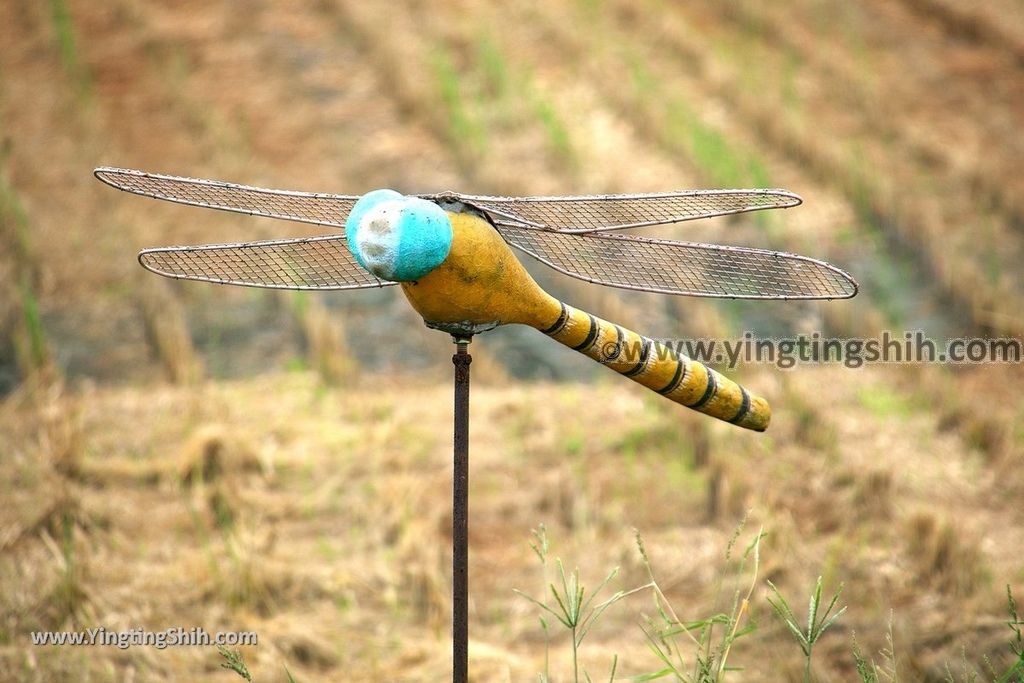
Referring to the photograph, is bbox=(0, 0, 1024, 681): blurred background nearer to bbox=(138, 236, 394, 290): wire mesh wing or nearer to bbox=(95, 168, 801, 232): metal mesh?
bbox=(95, 168, 801, 232): metal mesh

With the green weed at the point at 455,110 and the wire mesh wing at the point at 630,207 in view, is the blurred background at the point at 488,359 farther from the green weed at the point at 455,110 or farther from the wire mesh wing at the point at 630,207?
the wire mesh wing at the point at 630,207

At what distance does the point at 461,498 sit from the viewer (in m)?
2.20

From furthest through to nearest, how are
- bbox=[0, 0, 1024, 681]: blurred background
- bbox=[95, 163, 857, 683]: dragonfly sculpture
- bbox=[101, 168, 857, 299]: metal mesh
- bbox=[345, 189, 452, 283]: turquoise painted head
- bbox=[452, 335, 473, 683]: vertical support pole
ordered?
bbox=[0, 0, 1024, 681]: blurred background
bbox=[101, 168, 857, 299]: metal mesh
bbox=[452, 335, 473, 683]: vertical support pole
bbox=[95, 163, 857, 683]: dragonfly sculpture
bbox=[345, 189, 452, 283]: turquoise painted head

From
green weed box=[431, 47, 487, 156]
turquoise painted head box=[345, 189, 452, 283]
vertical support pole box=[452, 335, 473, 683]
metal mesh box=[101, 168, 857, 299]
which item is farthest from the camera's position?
green weed box=[431, 47, 487, 156]

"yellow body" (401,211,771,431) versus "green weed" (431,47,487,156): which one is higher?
"green weed" (431,47,487,156)

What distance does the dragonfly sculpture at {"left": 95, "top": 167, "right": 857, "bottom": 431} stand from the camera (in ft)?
6.92

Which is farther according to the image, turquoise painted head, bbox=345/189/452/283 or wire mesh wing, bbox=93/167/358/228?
wire mesh wing, bbox=93/167/358/228

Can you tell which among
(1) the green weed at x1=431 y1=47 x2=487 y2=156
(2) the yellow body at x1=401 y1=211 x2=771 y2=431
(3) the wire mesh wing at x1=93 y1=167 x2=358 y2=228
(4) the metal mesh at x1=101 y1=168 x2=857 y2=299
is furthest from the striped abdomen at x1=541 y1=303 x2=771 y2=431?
(1) the green weed at x1=431 y1=47 x2=487 y2=156

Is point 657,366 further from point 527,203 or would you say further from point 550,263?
point 527,203

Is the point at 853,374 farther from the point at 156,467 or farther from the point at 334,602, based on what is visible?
the point at 156,467

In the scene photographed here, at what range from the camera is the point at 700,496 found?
13.6 ft

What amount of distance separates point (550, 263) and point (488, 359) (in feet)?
8.84

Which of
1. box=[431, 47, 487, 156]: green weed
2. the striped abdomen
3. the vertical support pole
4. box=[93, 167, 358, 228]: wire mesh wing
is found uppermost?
box=[431, 47, 487, 156]: green weed

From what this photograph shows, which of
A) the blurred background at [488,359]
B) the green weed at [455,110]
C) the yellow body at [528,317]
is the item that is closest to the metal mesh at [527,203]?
the yellow body at [528,317]
